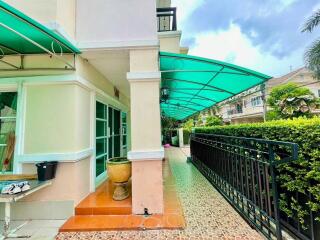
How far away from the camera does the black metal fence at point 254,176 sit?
3479 mm

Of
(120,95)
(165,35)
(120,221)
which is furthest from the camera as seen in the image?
(120,95)

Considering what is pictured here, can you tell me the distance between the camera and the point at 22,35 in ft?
10.7

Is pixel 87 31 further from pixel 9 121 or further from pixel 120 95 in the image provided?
pixel 120 95

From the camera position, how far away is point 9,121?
16.6 feet

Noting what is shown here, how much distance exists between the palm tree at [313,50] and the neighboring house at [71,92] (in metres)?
19.5

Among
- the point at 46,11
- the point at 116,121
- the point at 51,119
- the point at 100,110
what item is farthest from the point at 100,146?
the point at 46,11

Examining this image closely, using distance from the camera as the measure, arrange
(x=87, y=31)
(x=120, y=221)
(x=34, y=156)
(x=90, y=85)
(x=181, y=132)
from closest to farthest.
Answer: (x=120, y=221) < (x=34, y=156) < (x=87, y=31) < (x=90, y=85) < (x=181, y=132)

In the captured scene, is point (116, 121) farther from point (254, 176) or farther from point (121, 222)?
point (254, 176)

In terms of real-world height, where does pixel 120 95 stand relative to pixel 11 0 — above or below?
below

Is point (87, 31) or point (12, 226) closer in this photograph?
point (12, 226)

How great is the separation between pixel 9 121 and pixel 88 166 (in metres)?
2.41

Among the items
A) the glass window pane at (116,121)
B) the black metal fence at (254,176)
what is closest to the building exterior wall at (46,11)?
the glass window pane at (116,121)

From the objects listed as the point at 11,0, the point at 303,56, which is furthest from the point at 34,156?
the point at 303,56

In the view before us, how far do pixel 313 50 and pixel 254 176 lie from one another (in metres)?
20.0
